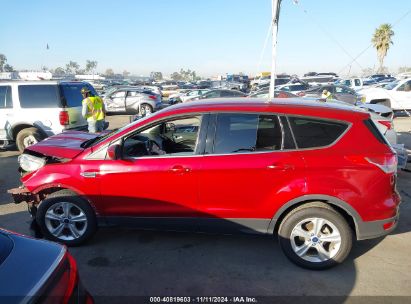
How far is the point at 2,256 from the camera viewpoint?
191cm

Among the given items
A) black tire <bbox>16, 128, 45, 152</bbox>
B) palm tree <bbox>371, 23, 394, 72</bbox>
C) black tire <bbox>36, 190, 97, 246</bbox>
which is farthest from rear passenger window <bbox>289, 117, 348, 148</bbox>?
palm tree <bbox>371, 23, 394, 72</bbox>

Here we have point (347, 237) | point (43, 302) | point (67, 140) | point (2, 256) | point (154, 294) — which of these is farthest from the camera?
point (67, 140)

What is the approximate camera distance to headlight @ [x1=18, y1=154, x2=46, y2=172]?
158 inches

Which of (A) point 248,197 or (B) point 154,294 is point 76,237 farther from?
(A) point 248,197

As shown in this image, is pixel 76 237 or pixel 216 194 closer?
pixel 216 194

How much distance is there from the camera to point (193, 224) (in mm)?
3588

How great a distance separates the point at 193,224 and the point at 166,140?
1381 millimetres

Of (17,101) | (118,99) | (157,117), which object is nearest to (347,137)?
(157,117)

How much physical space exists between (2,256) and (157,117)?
2086 mm

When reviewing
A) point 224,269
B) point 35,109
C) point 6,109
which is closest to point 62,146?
point 224,269

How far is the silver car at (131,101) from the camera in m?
17.5

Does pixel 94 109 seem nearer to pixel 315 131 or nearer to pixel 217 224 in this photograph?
pixel 217 224

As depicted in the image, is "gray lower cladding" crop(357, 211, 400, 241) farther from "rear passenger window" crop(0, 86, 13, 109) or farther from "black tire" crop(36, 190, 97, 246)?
"rear passenger window" crop(0, 86, 13, 109)

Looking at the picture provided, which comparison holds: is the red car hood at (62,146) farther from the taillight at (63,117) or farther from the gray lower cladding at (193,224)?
the taillight at (63,117)
